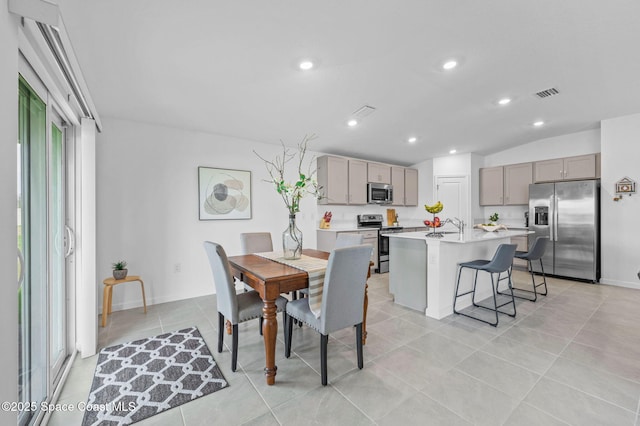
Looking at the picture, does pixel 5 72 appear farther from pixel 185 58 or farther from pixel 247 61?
pixel 247 61

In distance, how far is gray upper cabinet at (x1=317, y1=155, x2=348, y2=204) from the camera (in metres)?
4.91

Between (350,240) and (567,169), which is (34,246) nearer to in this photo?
(350,240)

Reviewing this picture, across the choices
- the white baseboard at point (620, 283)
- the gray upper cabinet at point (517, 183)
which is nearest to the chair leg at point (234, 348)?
the white baseboard at point (620, 283)

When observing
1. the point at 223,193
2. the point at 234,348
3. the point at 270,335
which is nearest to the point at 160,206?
the point at 223,193

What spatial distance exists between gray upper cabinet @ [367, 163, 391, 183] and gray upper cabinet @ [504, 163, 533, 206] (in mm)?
2379

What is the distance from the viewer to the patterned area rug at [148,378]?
5.39 ft

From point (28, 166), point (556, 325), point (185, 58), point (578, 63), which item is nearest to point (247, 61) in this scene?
point (185, 58)

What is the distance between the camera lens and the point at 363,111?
3.56 meters

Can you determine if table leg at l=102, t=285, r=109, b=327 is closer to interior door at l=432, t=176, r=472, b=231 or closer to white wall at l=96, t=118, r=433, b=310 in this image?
white wall at l=96, t=118, r=433, b=310

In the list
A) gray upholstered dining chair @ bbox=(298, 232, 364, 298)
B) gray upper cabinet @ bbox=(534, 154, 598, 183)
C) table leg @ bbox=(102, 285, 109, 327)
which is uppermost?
gray upper cabinet @ bbox=(534, 154, 598, 183)

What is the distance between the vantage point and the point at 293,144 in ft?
14.9

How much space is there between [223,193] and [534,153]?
596cm

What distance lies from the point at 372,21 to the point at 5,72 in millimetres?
2028

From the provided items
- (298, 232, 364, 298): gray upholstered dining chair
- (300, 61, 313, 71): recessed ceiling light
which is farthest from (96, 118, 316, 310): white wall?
(300, 61, 313, 71): recessed ceiling light
